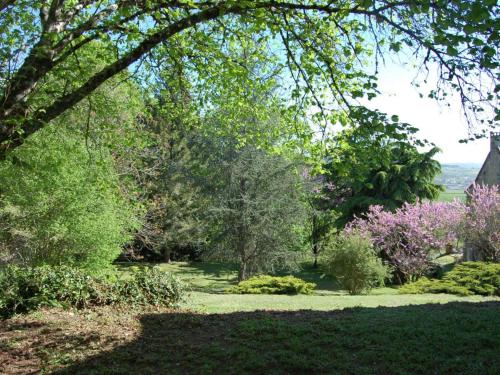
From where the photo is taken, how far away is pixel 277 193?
66.6 ft

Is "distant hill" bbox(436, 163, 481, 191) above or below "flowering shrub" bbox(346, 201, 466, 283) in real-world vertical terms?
above

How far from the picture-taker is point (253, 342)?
5.79m

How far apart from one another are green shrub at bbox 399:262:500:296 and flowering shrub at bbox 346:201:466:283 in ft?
14.1

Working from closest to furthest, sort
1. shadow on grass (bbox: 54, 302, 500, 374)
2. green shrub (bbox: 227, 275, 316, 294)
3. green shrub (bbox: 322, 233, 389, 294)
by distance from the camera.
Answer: shadow on grass (bbox: 54, 302, 500, 374) < green shrub (bbox: 227, 275, 316, 294) < green shrub (bbox: 322, 233, 389, 294)

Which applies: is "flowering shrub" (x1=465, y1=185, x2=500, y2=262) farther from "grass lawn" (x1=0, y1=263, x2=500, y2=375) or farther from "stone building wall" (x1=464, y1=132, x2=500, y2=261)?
"grass lawn" (x1=0, y1=263, x2=500, y2=375)

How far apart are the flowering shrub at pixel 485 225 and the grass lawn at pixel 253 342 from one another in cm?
1277

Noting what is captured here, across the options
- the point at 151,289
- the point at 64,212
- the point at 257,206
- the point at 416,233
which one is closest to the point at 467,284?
the point at 416,233

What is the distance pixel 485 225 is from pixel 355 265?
7.45 m

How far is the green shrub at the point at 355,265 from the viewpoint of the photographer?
15.2 m

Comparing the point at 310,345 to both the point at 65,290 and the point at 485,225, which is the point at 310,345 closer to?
the point at 65,290

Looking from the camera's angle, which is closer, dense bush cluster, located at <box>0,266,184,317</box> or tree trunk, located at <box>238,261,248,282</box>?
dense bush cluster, located at <box>0,266,184,317</box>

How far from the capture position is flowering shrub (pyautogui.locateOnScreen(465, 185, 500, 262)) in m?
18.8

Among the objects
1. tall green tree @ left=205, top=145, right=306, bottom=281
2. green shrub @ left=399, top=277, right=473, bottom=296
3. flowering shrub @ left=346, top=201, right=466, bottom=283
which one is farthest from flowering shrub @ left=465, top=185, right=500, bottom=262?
tall green tree @ left=205, top=145, right=306, bottom=281

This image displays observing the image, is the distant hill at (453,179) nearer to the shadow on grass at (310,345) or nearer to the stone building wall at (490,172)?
the stone building wall at (490,172)
